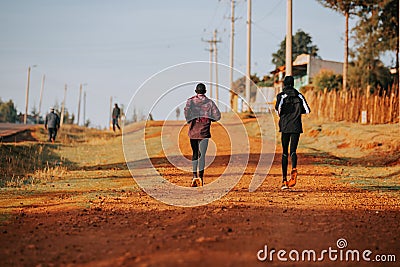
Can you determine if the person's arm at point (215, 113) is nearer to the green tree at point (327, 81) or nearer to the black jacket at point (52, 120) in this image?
the black jacket at point (52, 120)

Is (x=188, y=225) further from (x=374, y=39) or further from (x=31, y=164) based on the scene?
(x=374, y=39)

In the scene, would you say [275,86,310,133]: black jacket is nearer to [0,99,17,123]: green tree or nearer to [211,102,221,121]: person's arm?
[211,102,221,121]: person's arm

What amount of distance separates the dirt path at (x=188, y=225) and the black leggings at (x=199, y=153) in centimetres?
84

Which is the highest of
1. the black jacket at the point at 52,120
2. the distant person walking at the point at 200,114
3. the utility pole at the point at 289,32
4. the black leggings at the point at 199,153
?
the utility pole at the point at 289,32

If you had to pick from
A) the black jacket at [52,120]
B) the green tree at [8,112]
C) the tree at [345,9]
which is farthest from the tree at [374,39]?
the green tree at [8,112]

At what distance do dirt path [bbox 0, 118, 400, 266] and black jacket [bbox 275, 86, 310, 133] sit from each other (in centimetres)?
124

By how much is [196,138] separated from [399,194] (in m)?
4.12

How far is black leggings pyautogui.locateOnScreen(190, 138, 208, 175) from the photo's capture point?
10.2 metres

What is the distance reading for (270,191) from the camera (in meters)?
9.91

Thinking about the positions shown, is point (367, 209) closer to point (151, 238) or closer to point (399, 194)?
point (399, 194)

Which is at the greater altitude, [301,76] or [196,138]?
[301,76]

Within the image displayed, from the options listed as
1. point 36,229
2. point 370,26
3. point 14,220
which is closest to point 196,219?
point 36,229

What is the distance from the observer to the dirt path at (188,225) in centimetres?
485

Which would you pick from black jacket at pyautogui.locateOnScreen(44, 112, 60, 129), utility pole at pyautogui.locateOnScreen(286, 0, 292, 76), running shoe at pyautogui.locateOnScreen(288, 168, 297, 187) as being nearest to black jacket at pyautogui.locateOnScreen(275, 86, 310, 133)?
running shoe at pyautogui.locateOnScreen(288, 168, 297, 187)
